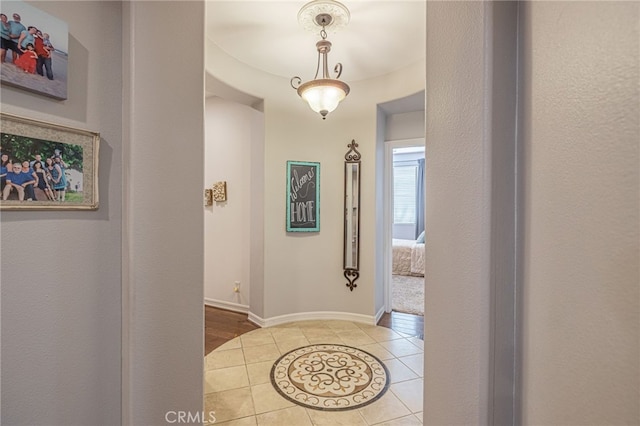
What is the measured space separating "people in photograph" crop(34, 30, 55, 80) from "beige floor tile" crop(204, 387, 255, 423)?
196cm

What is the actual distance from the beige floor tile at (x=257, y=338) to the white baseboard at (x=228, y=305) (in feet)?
2.09

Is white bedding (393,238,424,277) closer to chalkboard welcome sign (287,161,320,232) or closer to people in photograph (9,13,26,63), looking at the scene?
chalkboard welcome sign (287,161,320,232)

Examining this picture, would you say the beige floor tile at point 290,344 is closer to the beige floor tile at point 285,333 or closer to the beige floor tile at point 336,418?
the beige floor tile at point 285,333

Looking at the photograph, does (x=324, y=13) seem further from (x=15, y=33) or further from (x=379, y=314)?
(x=379, y=314)

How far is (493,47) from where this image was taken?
738 mm

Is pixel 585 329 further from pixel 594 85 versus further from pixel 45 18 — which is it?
pixel 45 18

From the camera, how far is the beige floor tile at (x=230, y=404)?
1.81 meters

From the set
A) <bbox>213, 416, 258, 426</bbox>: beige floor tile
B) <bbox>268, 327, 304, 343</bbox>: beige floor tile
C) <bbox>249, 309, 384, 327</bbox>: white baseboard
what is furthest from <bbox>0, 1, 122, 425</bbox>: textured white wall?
<bbox>249, 309, 384, 327</bbox>: white baseboard

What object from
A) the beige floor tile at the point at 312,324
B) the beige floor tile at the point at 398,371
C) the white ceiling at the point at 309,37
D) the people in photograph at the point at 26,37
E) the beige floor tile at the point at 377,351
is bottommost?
the beige floor tile at the point at 312,324

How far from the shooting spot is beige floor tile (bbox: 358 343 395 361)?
2584mm

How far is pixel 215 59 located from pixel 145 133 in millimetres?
1983

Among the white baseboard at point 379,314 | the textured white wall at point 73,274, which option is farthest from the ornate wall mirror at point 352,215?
the textured white wall at point 73,274

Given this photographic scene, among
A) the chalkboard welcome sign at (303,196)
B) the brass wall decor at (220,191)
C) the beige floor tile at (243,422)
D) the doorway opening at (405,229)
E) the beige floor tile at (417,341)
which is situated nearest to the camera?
the beige floor tile at (243,422)

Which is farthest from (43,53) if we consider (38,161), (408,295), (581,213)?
(408,295)
